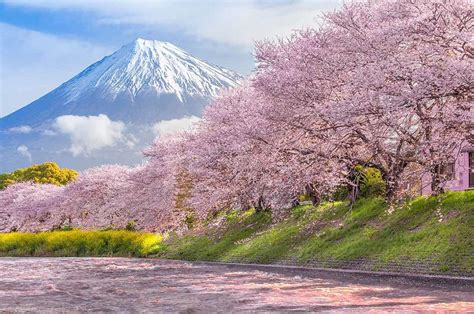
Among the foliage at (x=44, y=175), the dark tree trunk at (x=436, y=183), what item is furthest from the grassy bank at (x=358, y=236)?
the foliage at (x=44, y=175)

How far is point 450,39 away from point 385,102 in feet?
8.99

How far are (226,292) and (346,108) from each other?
21.8 ft

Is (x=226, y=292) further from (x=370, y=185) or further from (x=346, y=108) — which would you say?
(x=370, y=185)

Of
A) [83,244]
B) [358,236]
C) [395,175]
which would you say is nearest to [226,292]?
[358,236]

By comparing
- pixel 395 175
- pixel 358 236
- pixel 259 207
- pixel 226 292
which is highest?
pixel 395 175

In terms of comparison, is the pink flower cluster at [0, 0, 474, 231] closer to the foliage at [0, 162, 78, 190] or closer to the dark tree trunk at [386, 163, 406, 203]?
the dark tree trunk at [386, 163, 406, 203]

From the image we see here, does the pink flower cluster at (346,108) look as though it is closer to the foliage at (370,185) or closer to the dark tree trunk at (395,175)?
the dark tree trunk at (395,175)

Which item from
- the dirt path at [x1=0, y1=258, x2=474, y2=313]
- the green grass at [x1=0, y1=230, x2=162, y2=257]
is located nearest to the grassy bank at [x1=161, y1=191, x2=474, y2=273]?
the dirt path at [x1=0, y1=258, x2=474, y2=313]

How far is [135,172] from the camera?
5094cm

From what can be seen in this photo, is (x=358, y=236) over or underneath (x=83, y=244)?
over

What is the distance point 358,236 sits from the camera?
26844 millimetres

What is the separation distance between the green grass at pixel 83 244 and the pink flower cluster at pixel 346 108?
4.25 m

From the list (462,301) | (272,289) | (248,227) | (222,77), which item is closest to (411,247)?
(272,289)

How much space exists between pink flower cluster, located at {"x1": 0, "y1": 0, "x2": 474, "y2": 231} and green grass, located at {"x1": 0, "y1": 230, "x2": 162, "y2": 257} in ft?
13.9
